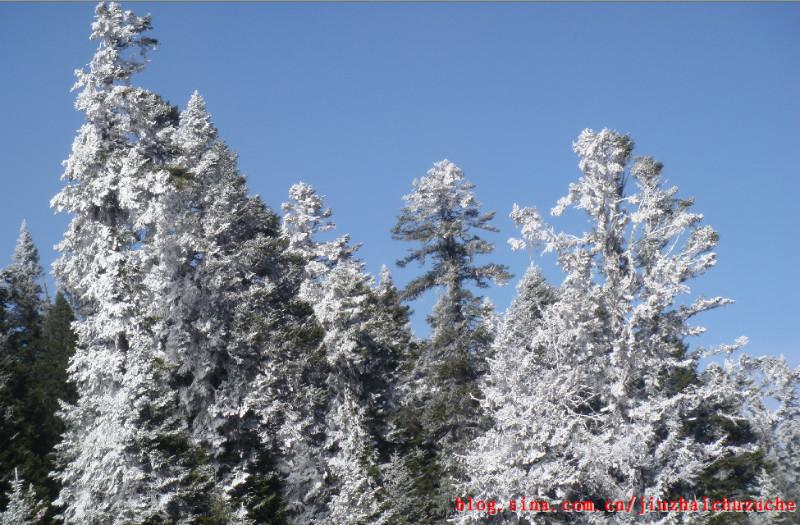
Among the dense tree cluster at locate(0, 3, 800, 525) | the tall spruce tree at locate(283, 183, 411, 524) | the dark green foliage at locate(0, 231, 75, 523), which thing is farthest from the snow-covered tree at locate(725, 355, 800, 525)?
the dark green foliage at locate(0, 231, 75, 523)

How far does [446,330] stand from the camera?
35.6 m

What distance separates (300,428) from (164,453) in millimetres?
10395

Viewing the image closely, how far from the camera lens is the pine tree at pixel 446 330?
113 ft

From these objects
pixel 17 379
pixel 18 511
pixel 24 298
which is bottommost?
pixel 18 511

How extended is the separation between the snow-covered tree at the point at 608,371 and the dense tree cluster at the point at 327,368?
10 cm

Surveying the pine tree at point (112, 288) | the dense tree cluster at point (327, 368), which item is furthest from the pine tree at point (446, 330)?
the pine tree at point (112, 288)

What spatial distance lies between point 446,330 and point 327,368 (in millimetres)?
6174

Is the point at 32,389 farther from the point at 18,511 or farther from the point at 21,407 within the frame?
the point at 18,511

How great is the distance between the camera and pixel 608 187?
2981 cm

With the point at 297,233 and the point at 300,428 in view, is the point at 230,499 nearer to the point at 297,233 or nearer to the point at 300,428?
the point at 300,428

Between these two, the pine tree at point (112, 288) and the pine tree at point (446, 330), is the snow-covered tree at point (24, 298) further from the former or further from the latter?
the pine tree at point (446, 330)

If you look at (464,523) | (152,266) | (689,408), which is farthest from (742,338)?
(152,266)

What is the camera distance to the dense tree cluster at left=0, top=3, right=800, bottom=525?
87.2 ft

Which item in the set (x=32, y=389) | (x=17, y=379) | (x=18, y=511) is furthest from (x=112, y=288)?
(x=32, y=389)
